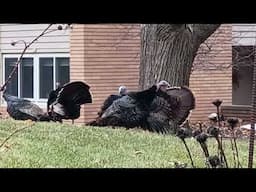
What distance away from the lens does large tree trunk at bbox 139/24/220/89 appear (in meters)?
5.02

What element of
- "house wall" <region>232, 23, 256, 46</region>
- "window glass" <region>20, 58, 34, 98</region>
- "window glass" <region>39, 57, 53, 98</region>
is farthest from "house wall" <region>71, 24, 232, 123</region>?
"window glass" <region>20, 58, 34, 98</region>

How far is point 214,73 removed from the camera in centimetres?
858

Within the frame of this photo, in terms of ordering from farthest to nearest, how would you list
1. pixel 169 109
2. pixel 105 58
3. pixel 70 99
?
1. pixel 105 58
2. pixel 70 99
3. pixel 169 109

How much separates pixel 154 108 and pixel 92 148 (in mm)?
848

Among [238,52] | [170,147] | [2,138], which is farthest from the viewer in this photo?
[238,52]

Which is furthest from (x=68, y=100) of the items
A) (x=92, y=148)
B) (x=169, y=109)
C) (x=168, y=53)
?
(x=168, y=53)

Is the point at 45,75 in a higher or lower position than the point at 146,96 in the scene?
higher

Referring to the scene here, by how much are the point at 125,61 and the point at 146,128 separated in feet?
11.9

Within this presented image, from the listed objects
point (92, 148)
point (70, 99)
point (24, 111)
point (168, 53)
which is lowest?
point (92, 148)

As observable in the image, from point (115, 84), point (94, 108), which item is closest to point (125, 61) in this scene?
point (115, 84)

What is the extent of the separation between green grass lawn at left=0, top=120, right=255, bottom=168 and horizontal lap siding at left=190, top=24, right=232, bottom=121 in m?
3.92

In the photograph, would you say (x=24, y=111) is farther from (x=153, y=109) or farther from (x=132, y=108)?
(x=153, y=109)
